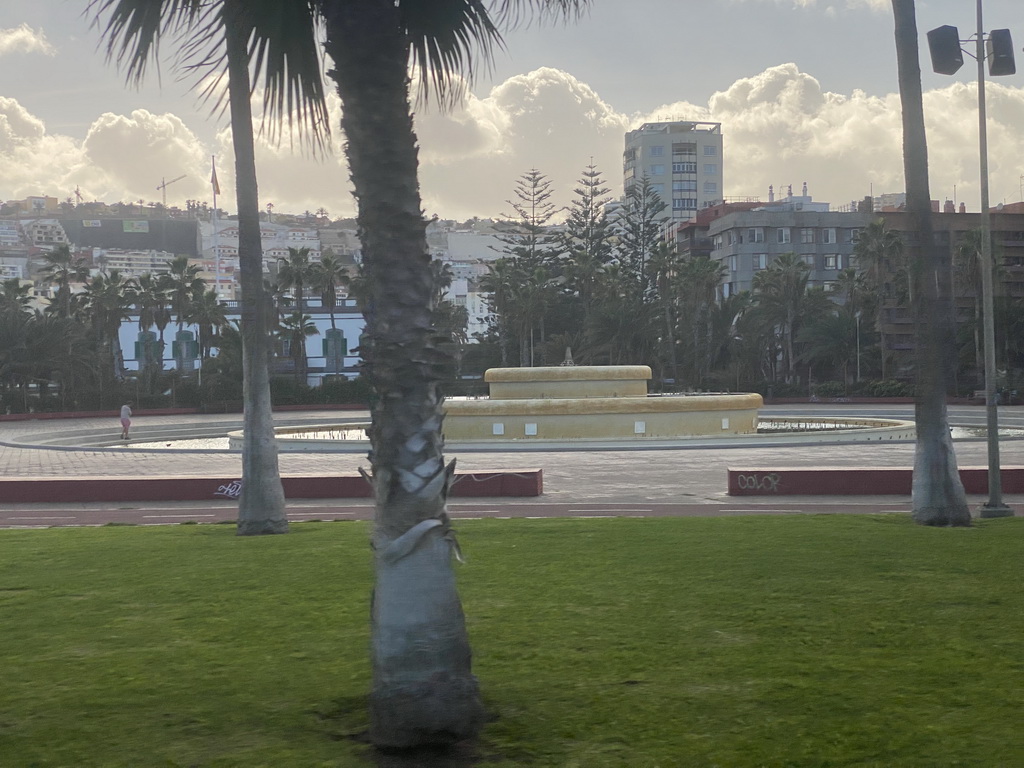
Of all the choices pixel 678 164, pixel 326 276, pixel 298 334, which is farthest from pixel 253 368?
pixel 678 164

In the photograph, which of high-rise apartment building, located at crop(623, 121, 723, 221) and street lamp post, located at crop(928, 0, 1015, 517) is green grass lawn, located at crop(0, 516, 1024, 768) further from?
high-rise apartment building, located at crop(623, 121, 723, 221)

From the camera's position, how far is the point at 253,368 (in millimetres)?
14922

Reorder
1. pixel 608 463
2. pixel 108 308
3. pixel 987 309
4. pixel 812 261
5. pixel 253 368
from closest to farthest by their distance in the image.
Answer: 1. pixel 253 368
2. pixel 987 309
3. pixel 608 463
4. pixel 108 308
5. pixel 812 261

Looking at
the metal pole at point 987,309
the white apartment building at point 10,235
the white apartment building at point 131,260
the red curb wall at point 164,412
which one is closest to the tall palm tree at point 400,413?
the metal pole at point 987,309

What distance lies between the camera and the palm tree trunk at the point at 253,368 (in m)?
14.8

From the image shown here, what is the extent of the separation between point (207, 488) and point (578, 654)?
1652 cm

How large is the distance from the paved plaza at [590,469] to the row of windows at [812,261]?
5788 cm

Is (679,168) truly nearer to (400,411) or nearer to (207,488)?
(207,488)

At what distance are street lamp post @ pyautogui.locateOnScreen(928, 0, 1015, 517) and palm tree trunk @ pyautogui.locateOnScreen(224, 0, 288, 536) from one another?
30.6 feet

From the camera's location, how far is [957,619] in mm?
8508

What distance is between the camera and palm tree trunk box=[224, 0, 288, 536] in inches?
582

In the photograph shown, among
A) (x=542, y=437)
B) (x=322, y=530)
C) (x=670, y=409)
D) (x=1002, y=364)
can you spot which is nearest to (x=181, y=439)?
(x=542, y=437)

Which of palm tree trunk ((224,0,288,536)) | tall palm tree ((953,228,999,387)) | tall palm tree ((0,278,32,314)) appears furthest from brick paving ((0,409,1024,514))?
tall palm tree ((953,228,999,387))

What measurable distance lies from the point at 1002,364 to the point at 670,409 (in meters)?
44.4
